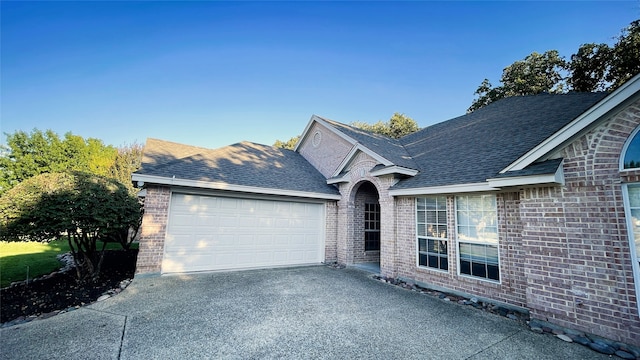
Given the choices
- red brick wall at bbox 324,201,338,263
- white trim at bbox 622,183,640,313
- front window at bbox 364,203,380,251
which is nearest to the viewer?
white trim at bbox 622,183,640,313

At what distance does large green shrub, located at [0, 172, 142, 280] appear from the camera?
18.1 feet

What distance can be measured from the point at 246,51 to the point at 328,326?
37.2 feet

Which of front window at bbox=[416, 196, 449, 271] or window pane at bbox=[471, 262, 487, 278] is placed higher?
front window at bbox=[416, 196, 449, 271]

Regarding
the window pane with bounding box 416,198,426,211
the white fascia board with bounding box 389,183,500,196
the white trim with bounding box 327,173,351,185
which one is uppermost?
the white trim with bounding box 327,173,351,185

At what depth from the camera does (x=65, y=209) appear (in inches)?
234

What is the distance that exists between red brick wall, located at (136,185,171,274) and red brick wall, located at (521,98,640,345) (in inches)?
354

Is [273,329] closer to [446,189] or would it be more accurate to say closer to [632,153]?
[446,189]

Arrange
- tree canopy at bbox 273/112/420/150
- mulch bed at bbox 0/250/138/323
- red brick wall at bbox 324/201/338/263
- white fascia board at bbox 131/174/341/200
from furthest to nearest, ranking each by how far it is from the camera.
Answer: tree canopy at bbox 273/112/420/150
red brick wall at bbox 324/201/338/263
white fascia board at bbox 131/174/341/200
mulch bed at bbox 0/250/138/323

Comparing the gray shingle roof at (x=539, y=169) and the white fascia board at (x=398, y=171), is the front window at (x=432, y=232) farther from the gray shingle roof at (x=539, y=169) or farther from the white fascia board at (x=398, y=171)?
the gray shingle roof at (x=539, y=169)

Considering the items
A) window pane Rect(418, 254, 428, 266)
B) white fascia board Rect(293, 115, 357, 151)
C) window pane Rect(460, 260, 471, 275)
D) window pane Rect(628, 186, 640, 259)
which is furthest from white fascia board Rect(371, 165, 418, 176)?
window pane Rect(628, 186, 640, 259)

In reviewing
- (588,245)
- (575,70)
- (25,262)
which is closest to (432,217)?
(588,245)

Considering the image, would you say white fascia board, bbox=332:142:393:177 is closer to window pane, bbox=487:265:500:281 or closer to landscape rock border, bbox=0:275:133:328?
window pane, bbox=487:265:500:281

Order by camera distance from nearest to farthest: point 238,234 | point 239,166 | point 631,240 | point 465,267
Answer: point 631,240, point 465,267, point 238,234, point 239,166

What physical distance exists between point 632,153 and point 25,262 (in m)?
17.4
